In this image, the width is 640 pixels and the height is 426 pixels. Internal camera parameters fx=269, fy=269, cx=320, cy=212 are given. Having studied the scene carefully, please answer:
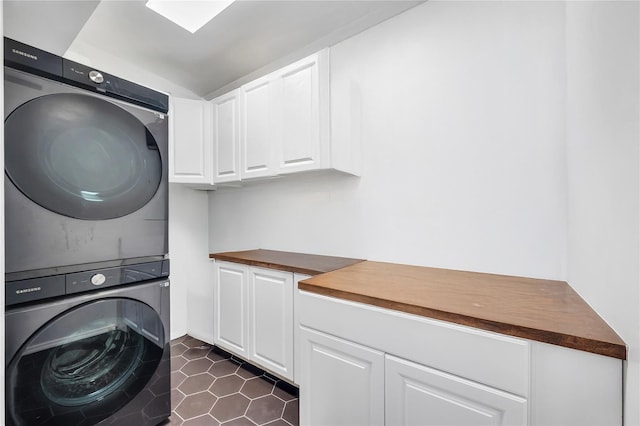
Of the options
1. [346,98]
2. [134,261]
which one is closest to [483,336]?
[134,261]

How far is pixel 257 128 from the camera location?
6.43 ft

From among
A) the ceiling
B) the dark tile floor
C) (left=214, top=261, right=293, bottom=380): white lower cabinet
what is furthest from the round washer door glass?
the dark tile floor

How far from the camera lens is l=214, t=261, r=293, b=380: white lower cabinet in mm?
1670

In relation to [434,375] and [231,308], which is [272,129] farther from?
[434,375]

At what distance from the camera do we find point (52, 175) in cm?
107

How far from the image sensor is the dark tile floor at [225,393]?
1519mm

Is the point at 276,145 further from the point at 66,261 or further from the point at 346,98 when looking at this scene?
the point at 66,261

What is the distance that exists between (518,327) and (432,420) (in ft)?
1.36

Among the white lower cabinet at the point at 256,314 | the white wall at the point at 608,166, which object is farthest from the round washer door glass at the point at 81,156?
Answer: the white wall at the point at 608,166

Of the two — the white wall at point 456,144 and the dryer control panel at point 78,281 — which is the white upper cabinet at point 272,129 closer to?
the white wall at point 456,144

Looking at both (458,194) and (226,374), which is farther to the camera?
(226,374)

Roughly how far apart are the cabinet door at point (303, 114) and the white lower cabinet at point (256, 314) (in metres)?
0.75

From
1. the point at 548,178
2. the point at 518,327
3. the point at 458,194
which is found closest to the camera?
the point at 518,327

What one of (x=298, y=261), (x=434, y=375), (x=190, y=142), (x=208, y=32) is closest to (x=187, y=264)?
(x=190, y=142)
